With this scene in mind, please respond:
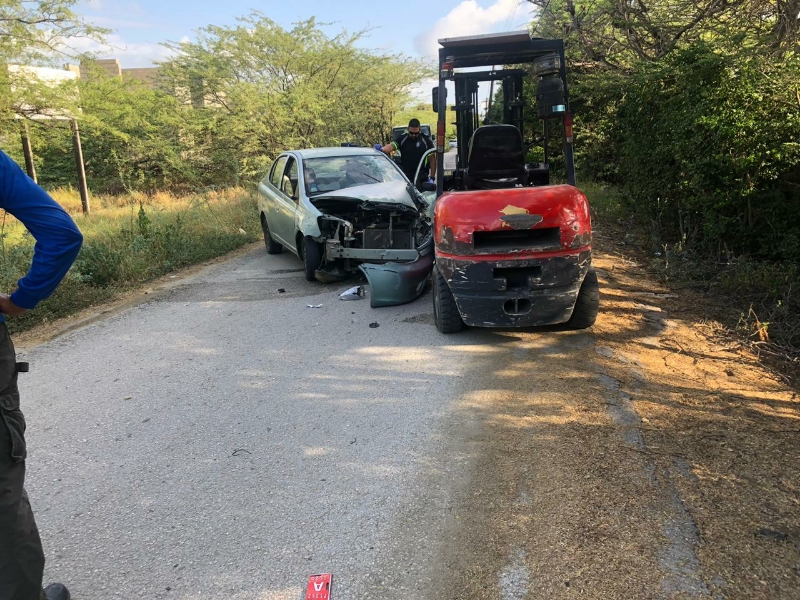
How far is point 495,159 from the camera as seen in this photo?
249 inches

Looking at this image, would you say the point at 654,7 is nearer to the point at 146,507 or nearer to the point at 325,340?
the point at 325,340

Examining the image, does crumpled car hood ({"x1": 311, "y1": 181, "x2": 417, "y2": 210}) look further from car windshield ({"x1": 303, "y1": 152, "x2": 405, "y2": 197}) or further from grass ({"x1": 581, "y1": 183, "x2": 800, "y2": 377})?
grass ({"x1": 581, "y1": 183, "x2": 800, "y2": 377})

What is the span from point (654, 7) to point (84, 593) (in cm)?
1052

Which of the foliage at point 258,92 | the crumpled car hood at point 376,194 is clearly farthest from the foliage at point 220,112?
the crumpled car hood at point 376,194

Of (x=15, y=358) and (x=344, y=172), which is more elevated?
(x=344, y=172)

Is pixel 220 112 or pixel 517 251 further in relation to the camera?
pixel 220 112

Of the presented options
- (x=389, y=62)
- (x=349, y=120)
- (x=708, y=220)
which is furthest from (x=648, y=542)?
(x=389, y=62)

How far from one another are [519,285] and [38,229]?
3751mm

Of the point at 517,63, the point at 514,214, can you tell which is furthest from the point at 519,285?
the point at 517,63

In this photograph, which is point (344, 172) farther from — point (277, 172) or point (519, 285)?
point (519, 285)

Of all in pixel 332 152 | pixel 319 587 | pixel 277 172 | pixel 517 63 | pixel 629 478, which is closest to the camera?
pixel 319 587

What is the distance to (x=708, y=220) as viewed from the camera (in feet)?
22.4

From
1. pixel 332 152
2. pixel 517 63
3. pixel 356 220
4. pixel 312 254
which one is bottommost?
pixel 312 254

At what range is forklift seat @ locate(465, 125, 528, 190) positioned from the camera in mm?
6176
